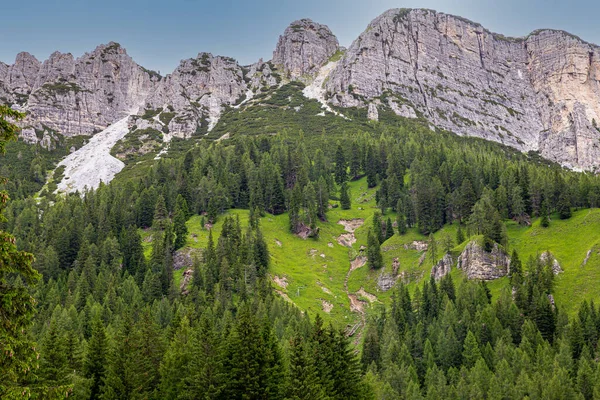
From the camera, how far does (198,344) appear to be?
55062 mm

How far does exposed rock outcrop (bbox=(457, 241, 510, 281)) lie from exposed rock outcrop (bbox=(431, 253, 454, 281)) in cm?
525

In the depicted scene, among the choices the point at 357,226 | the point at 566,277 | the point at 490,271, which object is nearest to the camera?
the point at 566,277

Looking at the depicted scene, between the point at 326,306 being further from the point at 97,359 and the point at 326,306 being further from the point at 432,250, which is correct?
the point at 97,359

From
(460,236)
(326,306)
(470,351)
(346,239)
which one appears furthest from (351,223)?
(470,351)

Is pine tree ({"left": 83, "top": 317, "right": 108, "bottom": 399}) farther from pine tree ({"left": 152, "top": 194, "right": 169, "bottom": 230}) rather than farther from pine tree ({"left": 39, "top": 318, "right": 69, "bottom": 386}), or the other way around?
pine tree ({"left": 152, "top": 194, "right": 169, "bottom": 230})

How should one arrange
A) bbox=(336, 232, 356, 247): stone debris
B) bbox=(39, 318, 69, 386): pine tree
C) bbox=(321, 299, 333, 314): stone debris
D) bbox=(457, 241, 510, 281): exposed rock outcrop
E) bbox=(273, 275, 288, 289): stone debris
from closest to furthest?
1. bbox=(39, 318, 69, 386): pine tree
2. bbox=(457, 241, 510, 281): exposed rock outcrop
3. bbox=(321, 299, 333, 314): stone debris
4. bbox=(273, 275, 288, 289): stone debris
5. bbox=(336, 232, 356, 247): stone debris

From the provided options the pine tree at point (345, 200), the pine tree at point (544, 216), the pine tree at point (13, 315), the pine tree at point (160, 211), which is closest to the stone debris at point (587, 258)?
the pine tree at point (544, 216)

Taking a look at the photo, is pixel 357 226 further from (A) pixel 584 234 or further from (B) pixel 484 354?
(B) pixel 484 354

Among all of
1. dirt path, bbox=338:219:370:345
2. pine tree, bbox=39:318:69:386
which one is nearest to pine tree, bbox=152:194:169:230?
dirt path, bbox=338:219:370:345

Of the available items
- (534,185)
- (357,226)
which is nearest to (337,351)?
(534,185)

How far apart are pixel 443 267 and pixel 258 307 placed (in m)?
50.3

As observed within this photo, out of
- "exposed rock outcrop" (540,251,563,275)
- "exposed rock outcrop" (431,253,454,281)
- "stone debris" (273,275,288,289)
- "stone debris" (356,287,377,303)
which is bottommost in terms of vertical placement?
"stone debris" (356,287,377,303)

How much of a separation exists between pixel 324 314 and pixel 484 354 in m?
39.7

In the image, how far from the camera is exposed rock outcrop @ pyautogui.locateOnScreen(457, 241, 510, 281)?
120812 mm
